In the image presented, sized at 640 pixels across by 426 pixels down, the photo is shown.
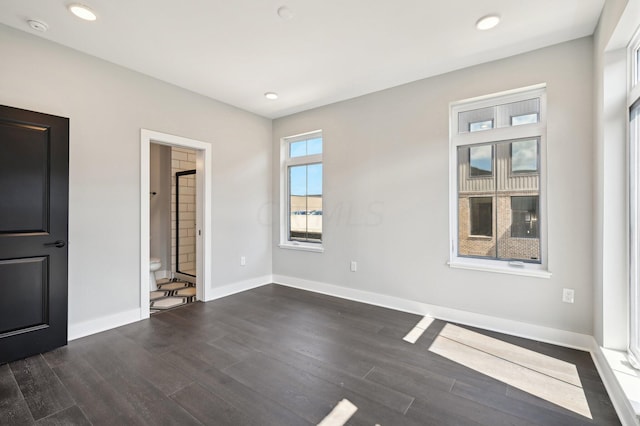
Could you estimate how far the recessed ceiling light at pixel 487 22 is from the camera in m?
2.35

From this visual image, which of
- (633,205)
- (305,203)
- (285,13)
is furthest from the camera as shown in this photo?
(305,203)

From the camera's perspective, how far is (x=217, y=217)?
13.5ft

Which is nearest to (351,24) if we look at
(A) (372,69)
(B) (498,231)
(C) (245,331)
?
(A) (372,69)

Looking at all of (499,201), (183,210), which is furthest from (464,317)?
(183,210)

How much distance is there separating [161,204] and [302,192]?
8.77 feet

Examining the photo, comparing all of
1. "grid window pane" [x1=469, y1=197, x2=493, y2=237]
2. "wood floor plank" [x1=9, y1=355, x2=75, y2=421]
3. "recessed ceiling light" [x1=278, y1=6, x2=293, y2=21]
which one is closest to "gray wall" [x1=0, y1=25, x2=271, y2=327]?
"wood floor plank" [x1=9, y1=355, x2=75, y2=421]

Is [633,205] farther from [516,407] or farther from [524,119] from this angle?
[516,407]

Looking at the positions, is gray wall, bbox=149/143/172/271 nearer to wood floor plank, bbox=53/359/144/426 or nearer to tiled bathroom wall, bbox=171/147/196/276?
tiled bathroom wall, bbox=171/147/196/276

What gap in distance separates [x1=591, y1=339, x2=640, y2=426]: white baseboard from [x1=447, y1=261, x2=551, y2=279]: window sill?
0.64 metres

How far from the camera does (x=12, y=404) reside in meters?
1.86

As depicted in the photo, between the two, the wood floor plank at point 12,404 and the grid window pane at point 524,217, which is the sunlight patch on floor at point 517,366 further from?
Answer: the wood floor plank at point 12,404

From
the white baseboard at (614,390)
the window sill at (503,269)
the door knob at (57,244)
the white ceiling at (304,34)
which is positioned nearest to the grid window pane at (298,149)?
the white ceiling at (304,34)

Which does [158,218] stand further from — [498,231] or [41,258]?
[498,231]

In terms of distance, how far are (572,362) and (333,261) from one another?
8.66 feet
